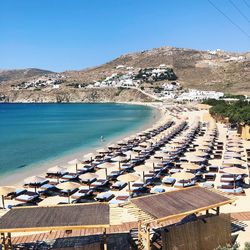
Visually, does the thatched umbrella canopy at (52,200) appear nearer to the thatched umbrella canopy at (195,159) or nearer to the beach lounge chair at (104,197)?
the beach lounge chair at (104,197)

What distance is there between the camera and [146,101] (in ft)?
449

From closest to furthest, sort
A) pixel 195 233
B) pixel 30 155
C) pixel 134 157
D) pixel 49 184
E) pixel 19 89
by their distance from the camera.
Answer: pixel 195 233 < pixel 49 184 < pixel 134 157 < pixel 30 155 < pixel 19 89

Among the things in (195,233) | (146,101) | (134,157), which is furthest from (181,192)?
(146,101)

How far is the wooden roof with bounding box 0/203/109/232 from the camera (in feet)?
30.1

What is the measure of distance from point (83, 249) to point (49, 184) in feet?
35.9

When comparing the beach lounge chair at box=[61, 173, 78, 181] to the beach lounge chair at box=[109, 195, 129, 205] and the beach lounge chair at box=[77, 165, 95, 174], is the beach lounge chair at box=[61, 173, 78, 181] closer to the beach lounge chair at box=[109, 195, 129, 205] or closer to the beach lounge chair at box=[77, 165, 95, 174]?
the beach lounge chair at box=[77, 165, 95, 174]

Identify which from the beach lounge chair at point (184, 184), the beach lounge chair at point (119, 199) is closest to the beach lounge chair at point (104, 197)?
the beach lounge chair at point (119, 199)

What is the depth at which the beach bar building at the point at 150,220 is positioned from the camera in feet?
30.7

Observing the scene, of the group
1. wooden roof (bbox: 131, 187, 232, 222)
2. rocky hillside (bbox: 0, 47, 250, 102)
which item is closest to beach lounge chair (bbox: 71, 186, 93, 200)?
wooden roof (bbox: 131, 187, 232, 222)

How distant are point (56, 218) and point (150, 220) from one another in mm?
2665

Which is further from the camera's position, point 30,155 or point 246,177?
point 30,155

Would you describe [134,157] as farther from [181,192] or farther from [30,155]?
[181,192]

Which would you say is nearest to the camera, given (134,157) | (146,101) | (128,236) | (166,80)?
(128,236)

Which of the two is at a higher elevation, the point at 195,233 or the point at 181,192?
the point at 181,192
